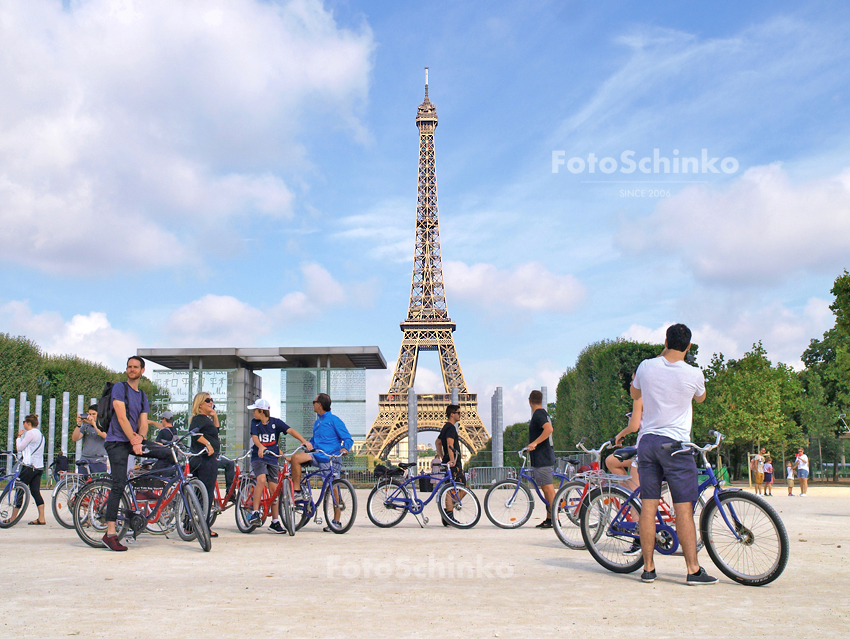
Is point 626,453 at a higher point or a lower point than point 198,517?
higher

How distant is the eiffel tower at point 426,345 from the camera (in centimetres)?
4694

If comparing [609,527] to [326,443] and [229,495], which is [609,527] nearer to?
[326,443]

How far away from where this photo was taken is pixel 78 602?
4578 mm

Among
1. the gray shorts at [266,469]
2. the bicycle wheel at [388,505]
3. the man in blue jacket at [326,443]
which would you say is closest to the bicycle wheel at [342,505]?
the man in blue jacket at [326,443]

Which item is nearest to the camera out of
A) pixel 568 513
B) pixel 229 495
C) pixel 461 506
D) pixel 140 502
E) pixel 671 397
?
pixel 671 397

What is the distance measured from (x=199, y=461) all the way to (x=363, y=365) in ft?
50.6

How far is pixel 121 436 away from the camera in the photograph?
7.26m

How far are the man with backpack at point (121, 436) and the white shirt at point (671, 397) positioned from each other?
455 cm

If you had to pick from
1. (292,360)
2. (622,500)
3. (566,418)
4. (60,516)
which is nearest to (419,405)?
(566,418)

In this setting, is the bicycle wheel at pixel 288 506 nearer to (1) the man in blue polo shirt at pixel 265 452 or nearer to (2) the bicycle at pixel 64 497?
(1) the man in blue polo shirt at pixel 265 452

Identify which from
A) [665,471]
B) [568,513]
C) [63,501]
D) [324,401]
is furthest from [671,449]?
[63,501]

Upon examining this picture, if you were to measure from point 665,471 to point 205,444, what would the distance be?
18.1 ft

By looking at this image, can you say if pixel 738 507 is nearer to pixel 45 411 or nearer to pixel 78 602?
pixel 78 602

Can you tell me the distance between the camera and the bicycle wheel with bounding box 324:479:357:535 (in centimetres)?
877
